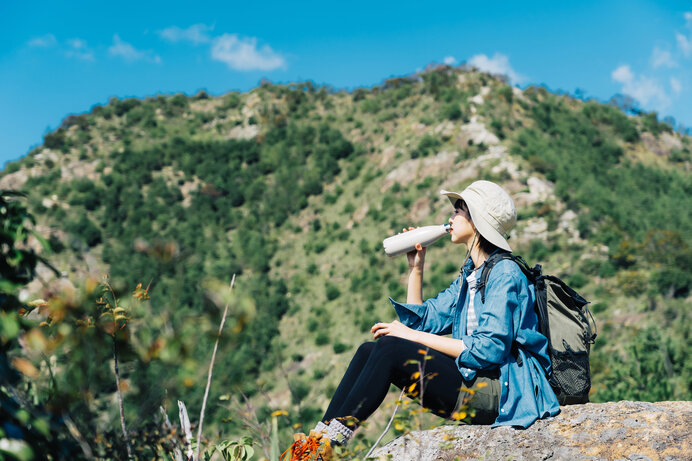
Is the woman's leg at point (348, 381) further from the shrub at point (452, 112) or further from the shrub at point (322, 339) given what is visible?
the shrub at point (452, 112)

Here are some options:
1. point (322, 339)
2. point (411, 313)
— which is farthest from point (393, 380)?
point (322, 339)

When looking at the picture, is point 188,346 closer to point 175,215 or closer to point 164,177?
point 175,215

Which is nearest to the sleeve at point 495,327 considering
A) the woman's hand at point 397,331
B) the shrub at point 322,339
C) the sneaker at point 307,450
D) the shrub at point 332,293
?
the woman's hand at point 397,331

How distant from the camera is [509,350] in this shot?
2.72 metres

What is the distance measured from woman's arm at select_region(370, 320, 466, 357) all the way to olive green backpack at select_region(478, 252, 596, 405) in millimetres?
288

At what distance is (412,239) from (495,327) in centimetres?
99

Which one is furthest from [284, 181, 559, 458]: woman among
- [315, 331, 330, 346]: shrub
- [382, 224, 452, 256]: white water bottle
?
[315, 331, 330, 346]: shrub

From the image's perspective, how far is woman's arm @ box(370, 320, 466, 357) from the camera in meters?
2.78

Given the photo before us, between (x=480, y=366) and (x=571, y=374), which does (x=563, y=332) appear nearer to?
(x=571, y=374)

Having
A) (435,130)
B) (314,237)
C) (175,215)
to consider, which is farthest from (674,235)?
(175,215)

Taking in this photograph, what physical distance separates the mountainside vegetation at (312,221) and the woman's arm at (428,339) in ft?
2.60

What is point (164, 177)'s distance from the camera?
3628 cm

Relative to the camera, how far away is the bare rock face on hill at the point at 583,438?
97.3 inches

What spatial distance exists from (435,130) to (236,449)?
2715 centimetres
